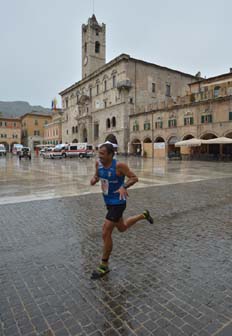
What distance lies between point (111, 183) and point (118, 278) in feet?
4.28

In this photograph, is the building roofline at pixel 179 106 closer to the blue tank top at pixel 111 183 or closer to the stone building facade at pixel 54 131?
the blue tank top at pixel 111 183

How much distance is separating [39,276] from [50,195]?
586cm

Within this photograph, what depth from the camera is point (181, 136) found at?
36875 mm

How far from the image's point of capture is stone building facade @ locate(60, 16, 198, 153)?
155ft

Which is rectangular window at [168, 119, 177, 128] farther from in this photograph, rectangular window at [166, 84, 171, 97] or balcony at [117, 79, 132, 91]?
rectangular window at [166, 84, 171, 97]

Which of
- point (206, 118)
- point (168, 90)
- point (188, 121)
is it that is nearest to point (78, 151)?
point (188, 121)

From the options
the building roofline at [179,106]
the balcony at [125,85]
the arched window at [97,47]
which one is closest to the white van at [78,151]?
the building roofline at [179,106]

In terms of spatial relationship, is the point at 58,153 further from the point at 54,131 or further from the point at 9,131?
the point at 9,131

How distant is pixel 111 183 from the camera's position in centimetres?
334

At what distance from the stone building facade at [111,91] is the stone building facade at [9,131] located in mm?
25114

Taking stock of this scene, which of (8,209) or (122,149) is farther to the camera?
(122,149)

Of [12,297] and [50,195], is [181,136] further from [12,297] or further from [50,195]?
[12,297]

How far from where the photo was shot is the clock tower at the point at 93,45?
60500mm

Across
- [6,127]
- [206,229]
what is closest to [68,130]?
[6,127]
